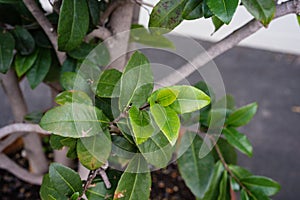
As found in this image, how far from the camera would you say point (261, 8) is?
20.5 inches

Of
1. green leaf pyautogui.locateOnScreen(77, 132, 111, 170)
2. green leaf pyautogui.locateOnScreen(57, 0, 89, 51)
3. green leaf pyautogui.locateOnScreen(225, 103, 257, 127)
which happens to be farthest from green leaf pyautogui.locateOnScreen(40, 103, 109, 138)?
green leaf pyautogui.locateOnScreen(225, 103, 257, 127)

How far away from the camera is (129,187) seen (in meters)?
0.57

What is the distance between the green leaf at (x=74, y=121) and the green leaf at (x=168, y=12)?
0.46 ft

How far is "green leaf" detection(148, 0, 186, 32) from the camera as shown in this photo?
58 centimetres

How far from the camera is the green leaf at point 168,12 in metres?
0.58

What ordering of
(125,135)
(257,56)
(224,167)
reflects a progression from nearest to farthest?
(125,135), (224,167), (257,56)

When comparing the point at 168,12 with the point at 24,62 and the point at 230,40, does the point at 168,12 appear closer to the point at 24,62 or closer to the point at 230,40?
the point at 230,40

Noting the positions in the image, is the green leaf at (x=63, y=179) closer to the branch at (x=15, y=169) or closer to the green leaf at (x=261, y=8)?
the green leaf at (x=261, y=8)

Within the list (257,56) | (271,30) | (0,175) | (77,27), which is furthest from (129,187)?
(271,30)

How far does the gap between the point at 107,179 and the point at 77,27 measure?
0.21 meters

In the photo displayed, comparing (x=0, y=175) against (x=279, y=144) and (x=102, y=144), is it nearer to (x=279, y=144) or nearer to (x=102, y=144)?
(x=102, y=144)

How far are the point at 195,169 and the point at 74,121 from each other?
1.06 feet

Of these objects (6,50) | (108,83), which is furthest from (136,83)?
(6,50)

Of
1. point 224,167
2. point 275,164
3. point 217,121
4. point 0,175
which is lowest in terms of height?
point 275,164
